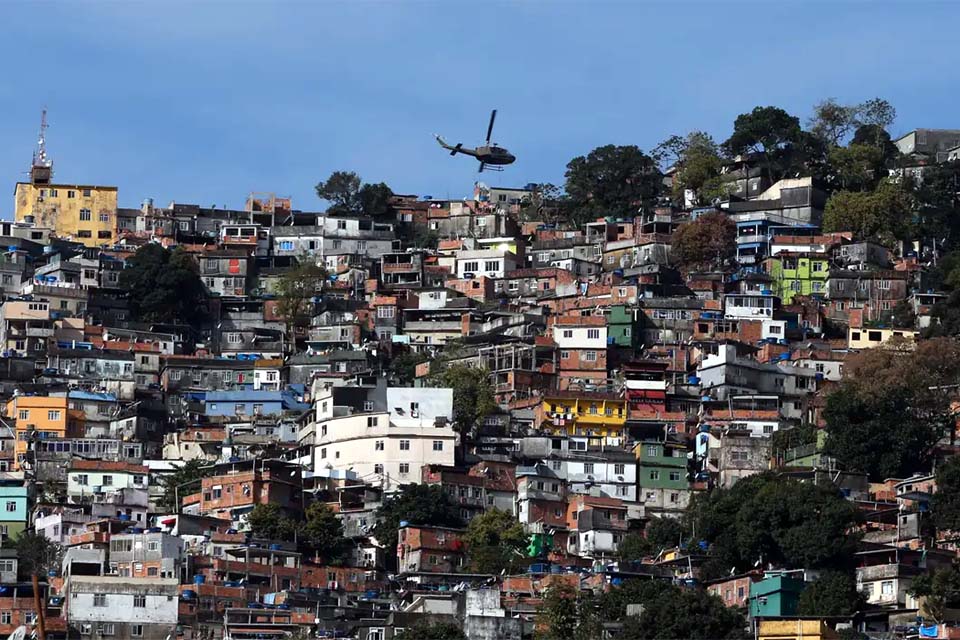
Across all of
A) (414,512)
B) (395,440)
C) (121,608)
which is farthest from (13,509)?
(121,608)

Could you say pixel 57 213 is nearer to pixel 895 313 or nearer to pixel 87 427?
pixel 87 427

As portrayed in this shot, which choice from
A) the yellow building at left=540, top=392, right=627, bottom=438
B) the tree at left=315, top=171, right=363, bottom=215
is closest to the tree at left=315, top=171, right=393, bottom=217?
the tree at left=315, top=171, right=363, bottom=215

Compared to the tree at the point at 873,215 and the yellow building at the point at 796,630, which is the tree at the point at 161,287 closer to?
the tree at the point at 873,215

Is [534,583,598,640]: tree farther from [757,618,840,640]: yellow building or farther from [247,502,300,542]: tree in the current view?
[247,502,300,542]: tree

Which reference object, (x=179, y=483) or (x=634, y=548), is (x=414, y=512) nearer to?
(x=634, y=548)

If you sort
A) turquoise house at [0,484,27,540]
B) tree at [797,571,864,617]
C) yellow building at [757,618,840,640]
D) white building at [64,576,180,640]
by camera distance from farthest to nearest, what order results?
turquoise house at [0,484,27,540] → tree at [797,571,864,617] → white building at [64,576,180,640] → yellow building at [757,618,840,640]

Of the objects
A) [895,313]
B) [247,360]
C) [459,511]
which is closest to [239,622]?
[459,511]

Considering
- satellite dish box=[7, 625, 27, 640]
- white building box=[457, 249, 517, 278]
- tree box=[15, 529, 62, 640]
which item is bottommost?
satellite dish box=[7, 625, 27, 640]
